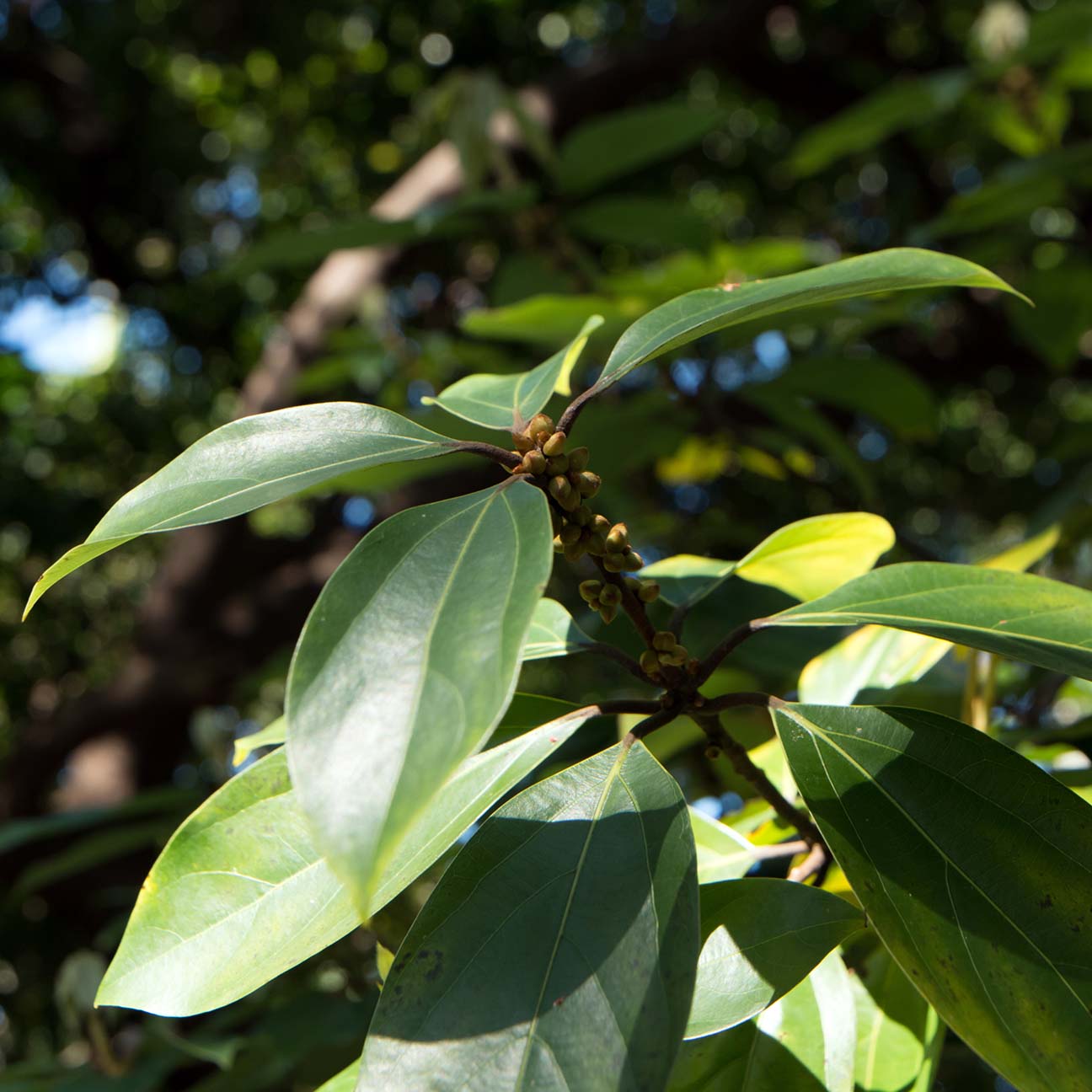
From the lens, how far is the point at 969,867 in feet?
1.42

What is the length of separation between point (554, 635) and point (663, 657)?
11 centimetres

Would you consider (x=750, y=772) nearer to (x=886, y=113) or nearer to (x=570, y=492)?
(x=570, y=492)

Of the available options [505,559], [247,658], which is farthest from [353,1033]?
[247,658]

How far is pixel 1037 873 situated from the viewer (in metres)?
0.43

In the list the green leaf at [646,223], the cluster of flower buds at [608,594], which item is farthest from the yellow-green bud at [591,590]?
the green leaf at [646,223]

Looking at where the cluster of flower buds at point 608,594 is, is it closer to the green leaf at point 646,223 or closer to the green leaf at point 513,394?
the green leaf at point 513,394

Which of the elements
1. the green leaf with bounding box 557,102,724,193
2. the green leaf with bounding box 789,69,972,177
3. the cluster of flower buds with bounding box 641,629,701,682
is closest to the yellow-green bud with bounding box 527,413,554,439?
the cluster of flower buds with bounding box 641,629,701,682

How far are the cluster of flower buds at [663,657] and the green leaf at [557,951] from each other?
5 cm

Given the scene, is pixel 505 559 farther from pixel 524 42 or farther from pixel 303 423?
pixel 524 42

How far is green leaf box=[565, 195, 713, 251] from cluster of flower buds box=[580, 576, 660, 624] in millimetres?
874

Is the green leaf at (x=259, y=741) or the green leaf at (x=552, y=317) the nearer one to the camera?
the green leaf at (x=259, y=741)

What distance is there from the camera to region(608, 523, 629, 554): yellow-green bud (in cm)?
45

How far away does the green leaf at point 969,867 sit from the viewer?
0.41m

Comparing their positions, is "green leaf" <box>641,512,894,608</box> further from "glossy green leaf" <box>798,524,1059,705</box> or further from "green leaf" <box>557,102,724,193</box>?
"green leaf" <box>557,102,724,193</box>
